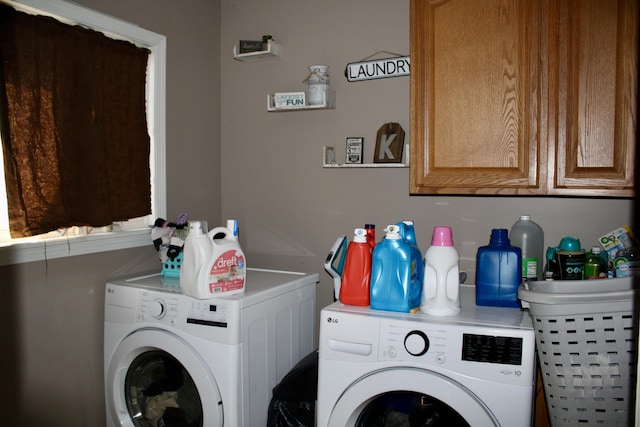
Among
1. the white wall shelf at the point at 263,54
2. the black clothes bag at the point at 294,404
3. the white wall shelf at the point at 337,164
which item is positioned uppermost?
the white wall shelf at the point at 263,54

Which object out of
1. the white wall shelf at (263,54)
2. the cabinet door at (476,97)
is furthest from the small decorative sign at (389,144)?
the white wall shelf at (263,54)

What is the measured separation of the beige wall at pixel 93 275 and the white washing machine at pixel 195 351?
0.12 meters

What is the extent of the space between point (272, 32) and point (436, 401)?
2063 mm

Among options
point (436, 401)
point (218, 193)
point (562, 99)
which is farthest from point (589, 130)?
point (218, 193)

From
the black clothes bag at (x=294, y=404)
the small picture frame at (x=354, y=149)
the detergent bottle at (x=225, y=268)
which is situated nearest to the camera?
the detergent bottle at (x=225, y=268)

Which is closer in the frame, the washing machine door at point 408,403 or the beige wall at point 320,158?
the washing machine door at point 408,403

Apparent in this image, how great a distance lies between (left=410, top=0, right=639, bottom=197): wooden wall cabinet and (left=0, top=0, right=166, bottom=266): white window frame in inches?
50.9

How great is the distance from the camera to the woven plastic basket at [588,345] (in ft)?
4.79

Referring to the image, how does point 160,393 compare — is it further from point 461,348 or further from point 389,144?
point 389,144

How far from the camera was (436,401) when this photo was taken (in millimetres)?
1652

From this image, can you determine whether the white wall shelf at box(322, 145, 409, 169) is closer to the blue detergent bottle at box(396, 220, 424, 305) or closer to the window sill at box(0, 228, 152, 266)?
the blue detergent bottle at box(396, 220, 424, 305)

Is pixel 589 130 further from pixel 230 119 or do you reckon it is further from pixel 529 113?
pixel 230 119

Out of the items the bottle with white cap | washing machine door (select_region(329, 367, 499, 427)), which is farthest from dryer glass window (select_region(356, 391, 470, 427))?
the bottle with white cap

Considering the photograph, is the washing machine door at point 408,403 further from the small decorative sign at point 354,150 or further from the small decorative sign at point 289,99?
the small decorative sign at point 289,99
